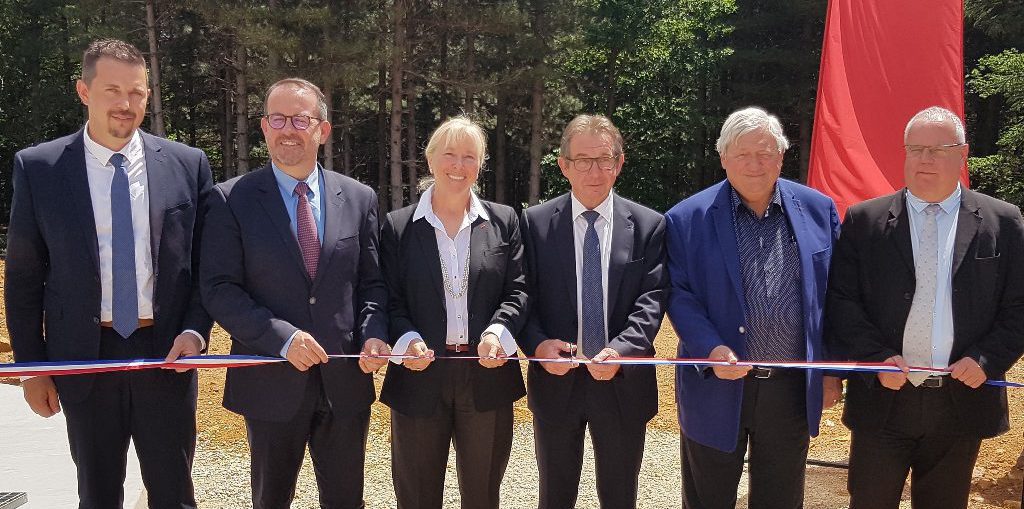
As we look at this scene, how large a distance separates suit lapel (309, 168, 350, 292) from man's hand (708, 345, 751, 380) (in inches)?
64.5

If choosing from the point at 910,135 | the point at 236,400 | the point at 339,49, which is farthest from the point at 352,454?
the point at 339,49

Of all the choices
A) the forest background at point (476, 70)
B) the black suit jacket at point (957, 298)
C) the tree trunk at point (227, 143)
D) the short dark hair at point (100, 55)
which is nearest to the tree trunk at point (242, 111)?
the forest background at point (476, 70)

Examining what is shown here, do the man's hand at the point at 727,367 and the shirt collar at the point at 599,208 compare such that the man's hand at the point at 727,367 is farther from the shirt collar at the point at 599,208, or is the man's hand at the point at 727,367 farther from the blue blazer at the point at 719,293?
the shirt collar at the point at 599,208

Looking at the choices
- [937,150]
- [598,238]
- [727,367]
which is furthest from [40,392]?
[937,150]

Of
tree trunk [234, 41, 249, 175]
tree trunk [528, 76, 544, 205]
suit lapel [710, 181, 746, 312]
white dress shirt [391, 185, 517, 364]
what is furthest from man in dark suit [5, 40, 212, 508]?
tree trunk [528, 76, 544, 205]

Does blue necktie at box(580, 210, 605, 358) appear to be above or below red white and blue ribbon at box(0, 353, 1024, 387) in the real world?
above

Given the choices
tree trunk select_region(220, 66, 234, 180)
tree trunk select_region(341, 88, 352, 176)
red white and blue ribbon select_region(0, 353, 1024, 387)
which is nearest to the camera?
red white and blue ribbon select_region(0, 353, 1024, 387)

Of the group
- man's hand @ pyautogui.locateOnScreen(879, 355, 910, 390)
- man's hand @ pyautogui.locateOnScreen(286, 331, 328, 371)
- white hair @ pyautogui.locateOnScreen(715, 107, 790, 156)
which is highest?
white hair @ pyautogui.locateOnScreen(715, 107, 790, 156)

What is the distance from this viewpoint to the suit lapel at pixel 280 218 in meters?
3.49

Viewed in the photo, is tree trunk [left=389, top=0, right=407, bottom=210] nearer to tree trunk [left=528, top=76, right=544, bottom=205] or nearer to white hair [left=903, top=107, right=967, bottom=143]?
tree trunk [left=528, top=76, right=544, bottom=205]

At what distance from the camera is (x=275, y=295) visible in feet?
11.5

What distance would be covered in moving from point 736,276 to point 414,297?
4.59 feet

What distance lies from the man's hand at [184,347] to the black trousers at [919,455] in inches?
113

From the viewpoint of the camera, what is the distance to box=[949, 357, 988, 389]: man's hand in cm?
334
